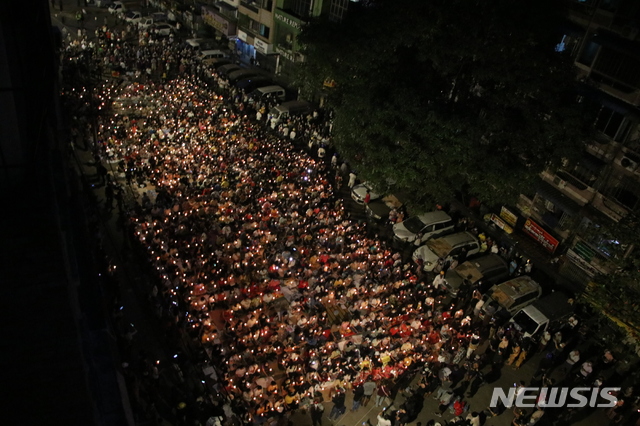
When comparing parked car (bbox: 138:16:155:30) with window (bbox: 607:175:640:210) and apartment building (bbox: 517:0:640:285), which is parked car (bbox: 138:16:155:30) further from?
window (bbox: 607:175:640:210)

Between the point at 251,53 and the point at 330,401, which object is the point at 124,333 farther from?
the point at 251,53

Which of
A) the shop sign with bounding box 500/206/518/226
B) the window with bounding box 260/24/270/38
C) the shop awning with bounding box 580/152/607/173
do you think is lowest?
the shop sign with bounding box 500/206/518/226

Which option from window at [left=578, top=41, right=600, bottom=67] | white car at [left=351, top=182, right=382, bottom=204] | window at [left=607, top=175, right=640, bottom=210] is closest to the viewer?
window at [left=607, top=175, right=640, bottom=210]

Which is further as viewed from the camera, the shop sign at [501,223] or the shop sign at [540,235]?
the shop sign at [501,223]

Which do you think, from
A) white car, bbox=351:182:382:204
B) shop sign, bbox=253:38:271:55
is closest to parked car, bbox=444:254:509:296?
white car, bbox=351:182:382:204

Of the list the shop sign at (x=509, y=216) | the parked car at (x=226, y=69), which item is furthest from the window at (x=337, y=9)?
the shop sign at (x=509, y=216)

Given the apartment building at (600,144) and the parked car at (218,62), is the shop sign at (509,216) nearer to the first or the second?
the apartment building at (600,144)
